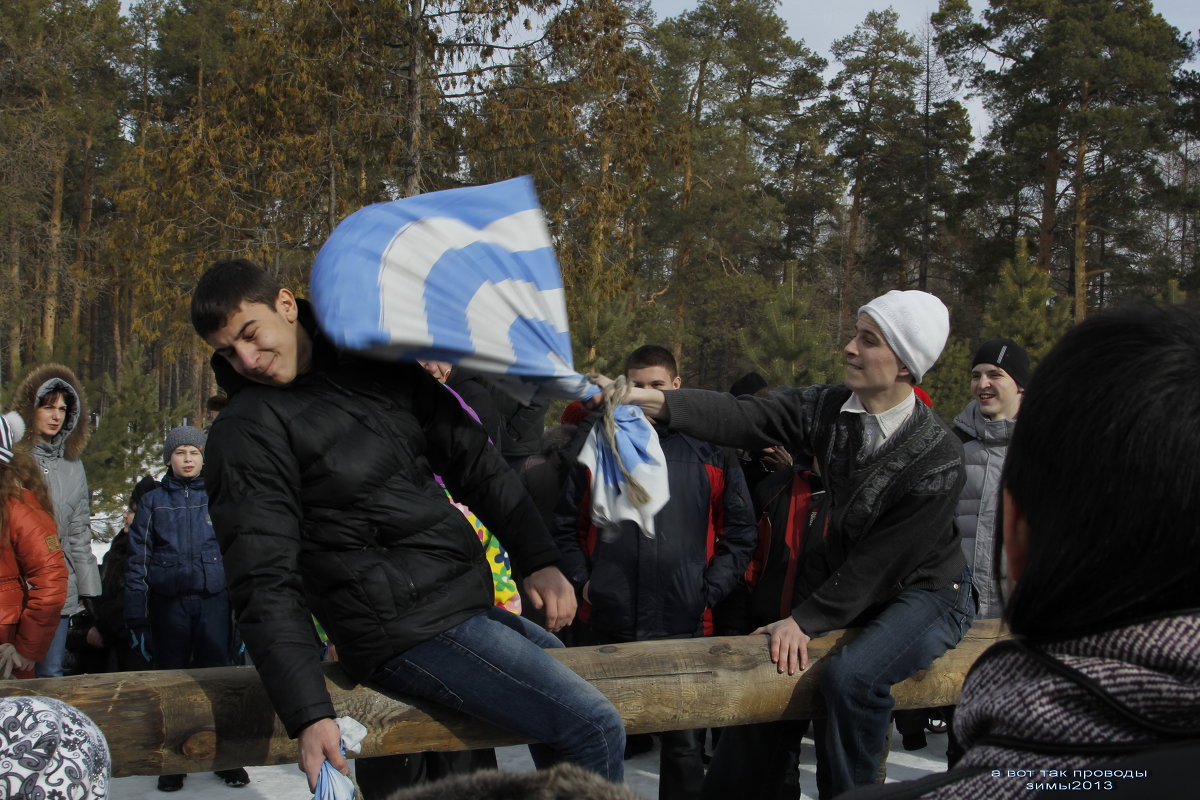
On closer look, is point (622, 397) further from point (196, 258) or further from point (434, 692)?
point (196, 258)

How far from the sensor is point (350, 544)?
2258 mm

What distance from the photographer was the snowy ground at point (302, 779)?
14.4ft

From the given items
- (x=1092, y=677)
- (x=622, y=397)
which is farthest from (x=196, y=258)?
(x=1092, y=677)

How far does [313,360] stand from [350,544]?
0.51m

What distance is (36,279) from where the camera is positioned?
24.3 metres

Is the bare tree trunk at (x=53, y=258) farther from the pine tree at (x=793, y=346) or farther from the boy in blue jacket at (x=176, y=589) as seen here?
the boy in blue jacket at (x=176, y=589)

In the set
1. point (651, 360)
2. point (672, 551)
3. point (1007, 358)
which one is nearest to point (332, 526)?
point (672, 551)

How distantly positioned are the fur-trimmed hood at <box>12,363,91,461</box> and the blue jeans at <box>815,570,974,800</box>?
4068mm

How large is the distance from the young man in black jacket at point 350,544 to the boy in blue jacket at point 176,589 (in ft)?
8.47

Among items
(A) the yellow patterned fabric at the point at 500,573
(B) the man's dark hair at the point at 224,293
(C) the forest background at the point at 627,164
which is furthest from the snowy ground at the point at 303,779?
(C) the forest background at the point at 627,164

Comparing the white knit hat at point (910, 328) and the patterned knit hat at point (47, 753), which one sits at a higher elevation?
the white knit hat at point (910, 328)

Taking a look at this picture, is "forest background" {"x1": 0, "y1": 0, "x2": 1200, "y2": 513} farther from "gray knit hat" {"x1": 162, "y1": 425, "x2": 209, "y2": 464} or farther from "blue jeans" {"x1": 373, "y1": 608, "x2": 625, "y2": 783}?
"blue jeans" {"x1": 373, "y1": 608, "x2": 625, "y2": 783}

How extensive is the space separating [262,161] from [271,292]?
414 inches

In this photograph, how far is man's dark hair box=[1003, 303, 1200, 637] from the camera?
90 cm
